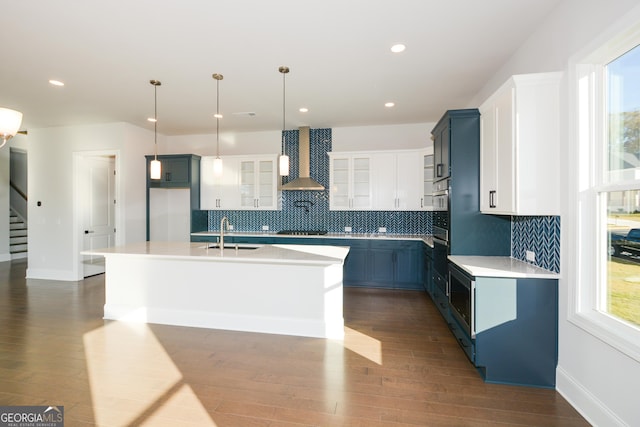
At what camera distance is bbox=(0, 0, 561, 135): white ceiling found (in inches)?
92.9

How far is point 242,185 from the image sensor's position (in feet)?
19.2

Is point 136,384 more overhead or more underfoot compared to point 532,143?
more underfoot

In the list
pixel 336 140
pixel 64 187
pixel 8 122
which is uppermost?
pixel 336 140

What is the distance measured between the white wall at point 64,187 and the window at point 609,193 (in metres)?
6.25

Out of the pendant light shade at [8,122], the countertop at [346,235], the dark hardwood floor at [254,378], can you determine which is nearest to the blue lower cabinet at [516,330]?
the dark hardwood floor at [254,378]

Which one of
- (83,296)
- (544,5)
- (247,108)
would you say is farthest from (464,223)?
(83,296)

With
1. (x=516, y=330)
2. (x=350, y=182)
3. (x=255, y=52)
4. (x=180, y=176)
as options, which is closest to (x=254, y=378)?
(x=516, y=330)

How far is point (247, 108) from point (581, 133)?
13.2 feet

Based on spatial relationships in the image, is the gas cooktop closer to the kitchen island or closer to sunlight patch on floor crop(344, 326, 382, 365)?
the kitchen island

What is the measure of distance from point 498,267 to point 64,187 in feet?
23.4

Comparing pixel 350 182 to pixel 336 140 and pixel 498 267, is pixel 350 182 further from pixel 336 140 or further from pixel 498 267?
pixel 498 267

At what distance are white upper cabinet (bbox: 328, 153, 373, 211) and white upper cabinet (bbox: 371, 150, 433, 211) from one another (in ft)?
0.44

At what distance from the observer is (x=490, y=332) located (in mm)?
2391

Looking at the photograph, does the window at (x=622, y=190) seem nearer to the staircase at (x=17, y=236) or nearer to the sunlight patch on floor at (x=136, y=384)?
the sunlight patch on floor at (x=136, y=384)
